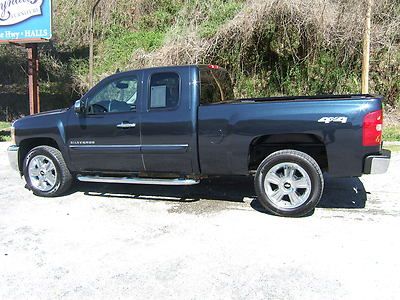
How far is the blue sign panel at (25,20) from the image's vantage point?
12.5 m

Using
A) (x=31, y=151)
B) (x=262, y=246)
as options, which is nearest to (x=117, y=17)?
(x=31, y=151)

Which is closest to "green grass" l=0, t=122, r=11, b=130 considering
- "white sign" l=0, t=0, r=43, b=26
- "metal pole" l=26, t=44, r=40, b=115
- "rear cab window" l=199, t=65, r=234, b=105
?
"metal pole" l=26, t=44, r=40, b=115

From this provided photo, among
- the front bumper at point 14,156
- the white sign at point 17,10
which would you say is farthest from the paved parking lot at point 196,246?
the white sign at point 17,10

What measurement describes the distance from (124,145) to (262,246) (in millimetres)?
2513

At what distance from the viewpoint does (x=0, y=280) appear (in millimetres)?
3836

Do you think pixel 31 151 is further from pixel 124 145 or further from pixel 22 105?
pixel 22 105

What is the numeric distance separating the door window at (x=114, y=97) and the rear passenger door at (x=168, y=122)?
0.91 feet

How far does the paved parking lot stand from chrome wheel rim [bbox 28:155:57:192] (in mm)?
226

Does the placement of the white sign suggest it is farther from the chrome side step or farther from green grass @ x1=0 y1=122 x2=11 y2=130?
the chrome side step

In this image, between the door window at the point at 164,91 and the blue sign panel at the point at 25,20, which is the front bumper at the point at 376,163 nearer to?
the door window at the point at 164,91

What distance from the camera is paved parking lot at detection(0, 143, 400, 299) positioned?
362 cm

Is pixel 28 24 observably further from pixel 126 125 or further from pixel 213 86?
pixel 213 86

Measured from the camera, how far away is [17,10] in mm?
12719

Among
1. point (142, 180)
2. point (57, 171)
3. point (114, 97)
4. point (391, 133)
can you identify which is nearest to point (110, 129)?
point (114, 97)
